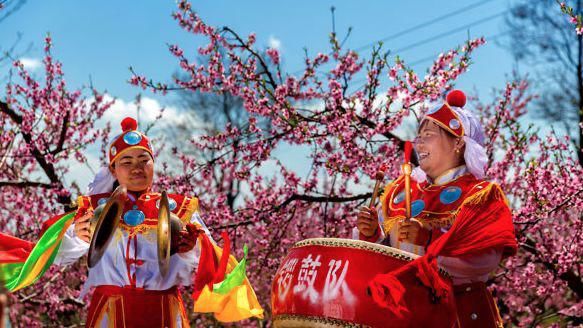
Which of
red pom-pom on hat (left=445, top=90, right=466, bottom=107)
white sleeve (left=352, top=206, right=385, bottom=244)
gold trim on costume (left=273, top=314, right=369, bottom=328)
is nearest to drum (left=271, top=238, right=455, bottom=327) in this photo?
gold trim on costume (left=273, top=314, right=369, bottom=328)

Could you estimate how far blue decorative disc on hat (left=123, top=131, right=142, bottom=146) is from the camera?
446 centimetres

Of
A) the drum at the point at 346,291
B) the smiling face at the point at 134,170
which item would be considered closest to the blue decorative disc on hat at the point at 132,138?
Answer: the smiling face at the point at 134,170

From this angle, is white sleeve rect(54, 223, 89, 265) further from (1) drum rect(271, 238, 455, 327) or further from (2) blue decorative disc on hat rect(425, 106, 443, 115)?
(2) blue decorative disc on hat rect(425, 106, 443, 115)

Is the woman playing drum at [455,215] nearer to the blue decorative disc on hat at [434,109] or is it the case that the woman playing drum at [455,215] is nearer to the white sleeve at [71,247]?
the blue decorative disc on hat at [434,109]

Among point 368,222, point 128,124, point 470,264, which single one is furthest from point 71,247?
point 470,264

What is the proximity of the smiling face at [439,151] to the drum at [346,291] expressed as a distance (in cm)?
76

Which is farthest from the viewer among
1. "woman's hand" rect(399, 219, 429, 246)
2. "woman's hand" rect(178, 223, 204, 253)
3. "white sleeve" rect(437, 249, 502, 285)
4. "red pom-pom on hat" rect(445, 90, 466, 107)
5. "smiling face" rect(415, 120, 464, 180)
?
"woman's hand" rect(178, 223, 204, 253)

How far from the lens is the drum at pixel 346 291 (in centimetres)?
298

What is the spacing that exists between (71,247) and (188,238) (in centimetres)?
80

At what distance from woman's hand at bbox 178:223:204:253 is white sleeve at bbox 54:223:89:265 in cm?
67

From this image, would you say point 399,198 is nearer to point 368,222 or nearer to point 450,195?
point 368,222

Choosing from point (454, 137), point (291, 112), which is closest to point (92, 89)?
point (291, 112)

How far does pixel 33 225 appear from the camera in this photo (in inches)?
354

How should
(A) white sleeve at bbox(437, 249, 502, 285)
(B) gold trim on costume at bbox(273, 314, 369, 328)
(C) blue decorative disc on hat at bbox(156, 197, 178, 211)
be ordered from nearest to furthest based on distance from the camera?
(B) gold trim on costume at bbox(273, 314, 369, 328), (A) white sleeve at bbox(437, 249, 502, 285), (C) blue decorative disc on hat at bbox(156, 197, 178, 211)
